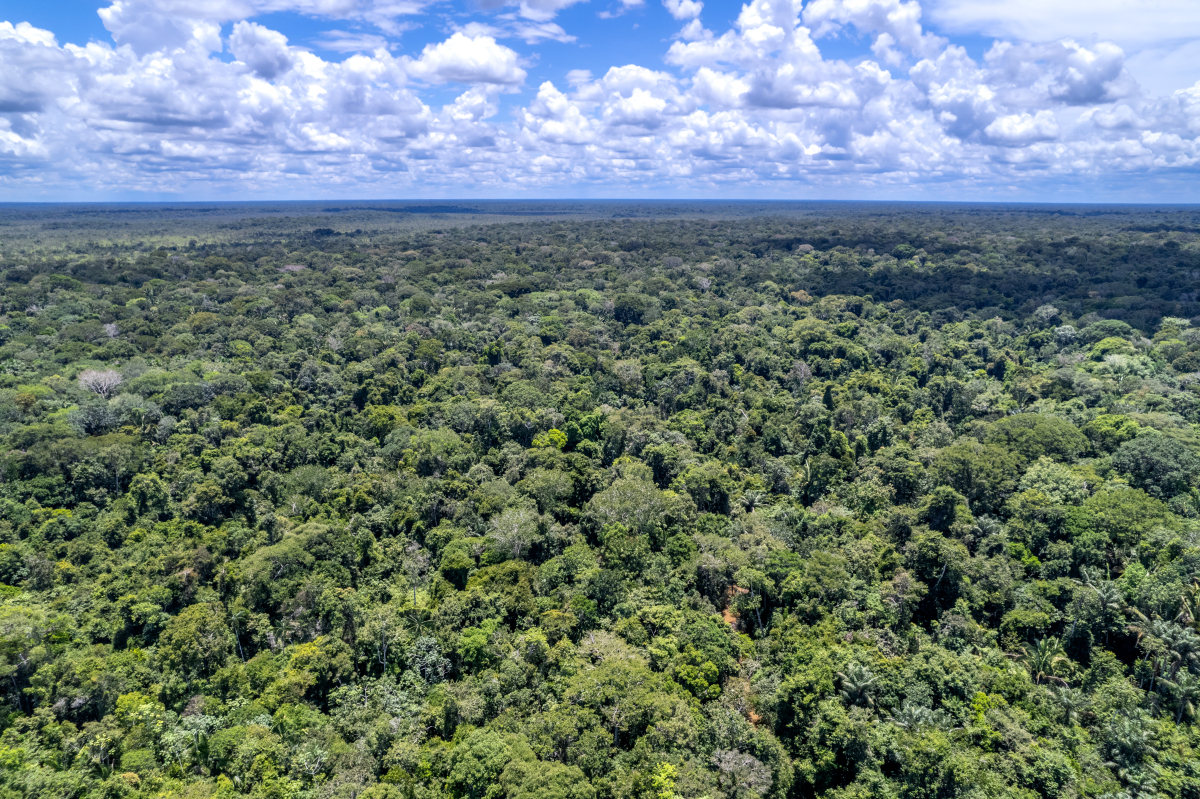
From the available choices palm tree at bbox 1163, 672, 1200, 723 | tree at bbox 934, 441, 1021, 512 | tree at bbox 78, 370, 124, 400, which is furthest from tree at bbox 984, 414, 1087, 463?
tree at bbox 78, 370, 124, 400

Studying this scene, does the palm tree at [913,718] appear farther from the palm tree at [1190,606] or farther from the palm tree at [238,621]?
the palm tree at [238,621]

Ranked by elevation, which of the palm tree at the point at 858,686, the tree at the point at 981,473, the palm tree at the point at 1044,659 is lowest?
the palm tree at the point at 1044,659

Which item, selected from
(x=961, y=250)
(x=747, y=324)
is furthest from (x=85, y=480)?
(x=961, y=250)

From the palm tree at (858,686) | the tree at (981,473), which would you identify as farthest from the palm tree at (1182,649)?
the tree at (981,473)

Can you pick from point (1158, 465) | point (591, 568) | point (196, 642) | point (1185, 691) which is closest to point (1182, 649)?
point (1185, 691)

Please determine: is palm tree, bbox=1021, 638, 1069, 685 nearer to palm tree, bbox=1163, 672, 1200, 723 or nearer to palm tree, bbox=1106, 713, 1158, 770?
palm tree, bbox=1163, 672, 1200, 723

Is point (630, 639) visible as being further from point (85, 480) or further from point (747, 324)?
point (747, 324)
